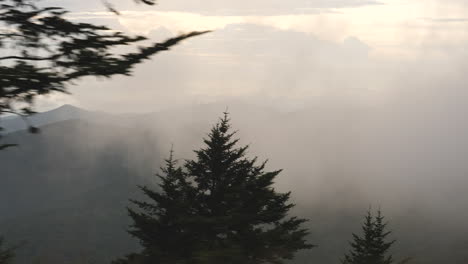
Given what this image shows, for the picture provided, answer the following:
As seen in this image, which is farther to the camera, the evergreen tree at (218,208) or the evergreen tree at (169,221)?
the evergreen tree at (169,221)

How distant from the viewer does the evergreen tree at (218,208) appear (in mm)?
12133

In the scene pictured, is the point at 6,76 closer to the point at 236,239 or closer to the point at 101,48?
the point at 101,48

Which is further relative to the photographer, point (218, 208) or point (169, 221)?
point (169, 221)

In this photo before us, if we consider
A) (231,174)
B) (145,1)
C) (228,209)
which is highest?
(145,1)

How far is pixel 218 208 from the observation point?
14766mm

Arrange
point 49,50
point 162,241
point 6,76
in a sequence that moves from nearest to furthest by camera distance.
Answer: point 6,76, point 49,50, point 162,241

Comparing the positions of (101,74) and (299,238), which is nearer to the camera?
(101,74)

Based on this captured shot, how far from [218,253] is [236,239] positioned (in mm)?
5842

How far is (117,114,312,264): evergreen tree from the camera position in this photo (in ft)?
39.8

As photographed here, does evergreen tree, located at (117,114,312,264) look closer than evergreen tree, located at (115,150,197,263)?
Yes

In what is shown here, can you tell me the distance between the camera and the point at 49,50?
6.32 m

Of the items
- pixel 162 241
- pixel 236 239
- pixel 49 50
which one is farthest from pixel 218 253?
pixel 162 241

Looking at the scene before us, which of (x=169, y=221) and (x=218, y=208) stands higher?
(x=218, y=208)

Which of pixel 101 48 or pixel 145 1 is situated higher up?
pixel 145 1
